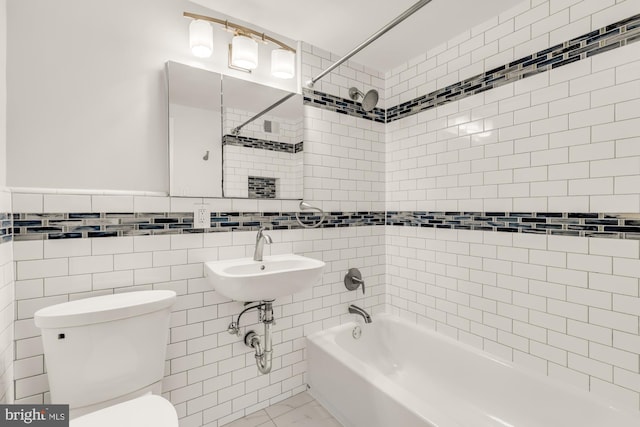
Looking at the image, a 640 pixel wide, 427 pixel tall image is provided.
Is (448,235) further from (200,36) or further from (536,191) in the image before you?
(200,36)

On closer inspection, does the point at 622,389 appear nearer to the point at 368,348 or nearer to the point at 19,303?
the point at 368,348

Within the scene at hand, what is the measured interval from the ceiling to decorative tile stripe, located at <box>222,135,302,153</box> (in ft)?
2.45

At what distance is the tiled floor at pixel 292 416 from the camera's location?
1.86 metres

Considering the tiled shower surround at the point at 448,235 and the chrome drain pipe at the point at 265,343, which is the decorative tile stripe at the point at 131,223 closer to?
the tiled shower surround at the point at 448,235

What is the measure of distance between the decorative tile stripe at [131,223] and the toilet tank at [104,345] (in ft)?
1.08

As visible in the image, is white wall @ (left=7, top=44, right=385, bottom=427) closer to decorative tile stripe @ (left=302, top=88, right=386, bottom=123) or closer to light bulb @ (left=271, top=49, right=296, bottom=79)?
decorative tile stripe @ (left=302, top=88, right=386, bottom=123)

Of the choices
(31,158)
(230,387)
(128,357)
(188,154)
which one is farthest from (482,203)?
(31,158)

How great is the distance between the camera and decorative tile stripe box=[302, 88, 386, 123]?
2.20 metres

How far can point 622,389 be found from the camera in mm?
1406

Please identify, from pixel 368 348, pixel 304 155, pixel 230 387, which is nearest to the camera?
pixel 230 387

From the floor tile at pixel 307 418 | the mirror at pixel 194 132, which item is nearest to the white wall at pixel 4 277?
the mirror at pixel 194 132

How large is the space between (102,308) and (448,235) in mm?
2035

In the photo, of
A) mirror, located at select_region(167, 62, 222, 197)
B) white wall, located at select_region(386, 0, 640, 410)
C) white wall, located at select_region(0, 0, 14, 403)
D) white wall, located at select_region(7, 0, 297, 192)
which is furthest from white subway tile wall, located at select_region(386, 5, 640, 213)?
white wall, located at select_region(0, 0, 14, 403)

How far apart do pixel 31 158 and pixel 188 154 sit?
663mm
